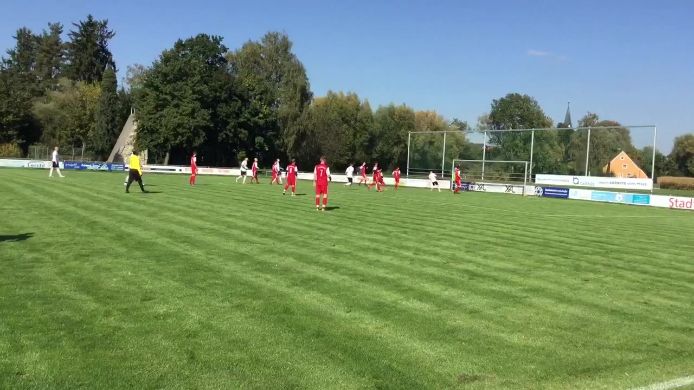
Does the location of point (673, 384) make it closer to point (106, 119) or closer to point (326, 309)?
point (326, 309)

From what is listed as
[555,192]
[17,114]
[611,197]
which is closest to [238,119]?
[17,114]

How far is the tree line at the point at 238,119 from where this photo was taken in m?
53.2

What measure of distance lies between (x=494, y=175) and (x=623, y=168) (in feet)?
35.0

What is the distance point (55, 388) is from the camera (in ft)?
14.2

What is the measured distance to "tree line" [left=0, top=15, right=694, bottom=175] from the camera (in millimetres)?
53197

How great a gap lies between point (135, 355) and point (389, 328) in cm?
265

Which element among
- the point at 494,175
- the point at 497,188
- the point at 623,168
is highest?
the point at 623,168

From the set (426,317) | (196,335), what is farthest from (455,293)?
(196,335)

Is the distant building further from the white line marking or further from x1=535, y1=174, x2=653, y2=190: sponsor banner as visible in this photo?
the white line marking

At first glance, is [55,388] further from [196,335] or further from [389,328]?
[389,328]

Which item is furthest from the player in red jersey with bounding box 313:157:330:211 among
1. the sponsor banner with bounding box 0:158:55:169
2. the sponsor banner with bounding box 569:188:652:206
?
the sponsor banner with bounding box 0:158:55:169

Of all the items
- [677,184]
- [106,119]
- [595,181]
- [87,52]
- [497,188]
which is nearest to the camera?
[595,181]

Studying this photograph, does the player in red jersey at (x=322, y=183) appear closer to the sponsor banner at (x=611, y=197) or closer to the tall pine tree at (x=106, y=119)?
the sponsor banner at (x=611, y=197)

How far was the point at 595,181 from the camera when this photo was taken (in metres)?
42.4
